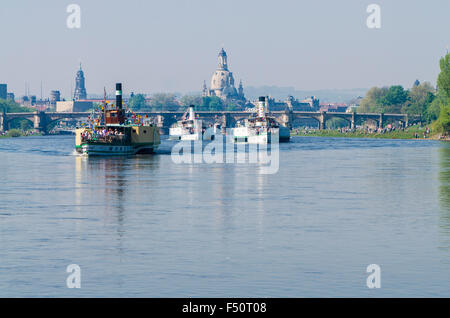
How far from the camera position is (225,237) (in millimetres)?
34156

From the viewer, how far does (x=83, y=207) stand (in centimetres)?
4559

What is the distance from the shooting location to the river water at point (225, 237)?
2530 centimetres

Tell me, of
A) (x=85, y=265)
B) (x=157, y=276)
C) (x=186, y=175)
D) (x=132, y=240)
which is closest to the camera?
(x=157, y=276)

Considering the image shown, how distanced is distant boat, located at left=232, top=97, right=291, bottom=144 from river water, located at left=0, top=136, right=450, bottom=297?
4736 inches

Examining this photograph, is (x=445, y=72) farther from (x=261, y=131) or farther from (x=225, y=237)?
(x=225, y=237)

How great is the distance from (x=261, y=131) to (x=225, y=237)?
15413 cm

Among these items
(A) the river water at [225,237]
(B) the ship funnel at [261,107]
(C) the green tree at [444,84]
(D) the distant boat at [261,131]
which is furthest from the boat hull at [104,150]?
(B) the ship funnel at [261,107]

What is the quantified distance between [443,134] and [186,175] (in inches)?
4601

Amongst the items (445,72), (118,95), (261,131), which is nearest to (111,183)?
(118,95)

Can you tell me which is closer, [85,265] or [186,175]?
[85,265]
